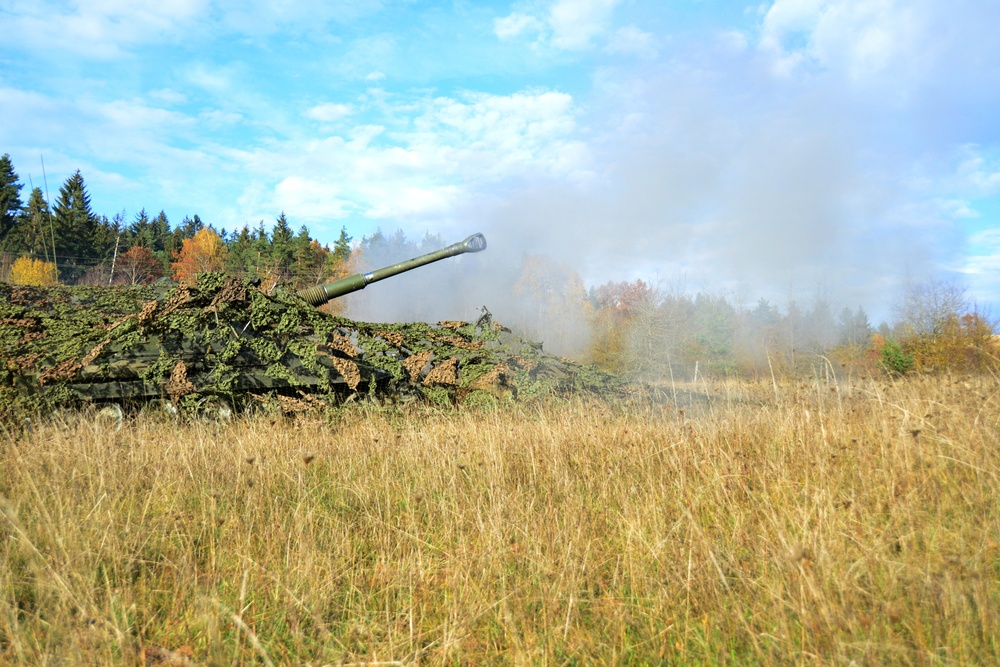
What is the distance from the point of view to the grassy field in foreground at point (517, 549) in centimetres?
223

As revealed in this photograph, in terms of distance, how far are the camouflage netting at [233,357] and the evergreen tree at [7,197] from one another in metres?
53.9

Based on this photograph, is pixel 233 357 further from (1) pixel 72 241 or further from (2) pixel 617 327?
(1) pixel 72 241

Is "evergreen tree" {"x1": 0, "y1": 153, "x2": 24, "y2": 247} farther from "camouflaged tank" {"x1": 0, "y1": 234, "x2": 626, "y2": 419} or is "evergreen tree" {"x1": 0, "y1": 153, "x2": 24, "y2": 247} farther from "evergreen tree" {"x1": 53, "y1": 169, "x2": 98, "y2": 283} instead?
"camouflaged tank" {"x1": 0, "y1": 234, "x2": 626, "y2": 419}

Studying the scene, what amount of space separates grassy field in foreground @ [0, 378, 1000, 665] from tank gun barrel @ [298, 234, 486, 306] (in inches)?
165

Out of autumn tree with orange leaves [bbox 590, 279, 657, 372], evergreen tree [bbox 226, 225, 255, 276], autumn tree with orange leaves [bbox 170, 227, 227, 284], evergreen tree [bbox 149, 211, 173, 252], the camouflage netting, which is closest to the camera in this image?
the camouflage netting

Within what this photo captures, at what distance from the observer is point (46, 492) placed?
3850 millimetres

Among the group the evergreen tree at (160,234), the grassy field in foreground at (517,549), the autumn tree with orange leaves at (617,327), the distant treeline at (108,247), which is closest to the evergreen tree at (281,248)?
the distant treeline at (108,247)

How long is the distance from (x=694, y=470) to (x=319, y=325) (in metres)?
4.33

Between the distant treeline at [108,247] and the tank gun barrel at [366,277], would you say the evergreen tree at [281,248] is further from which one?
the tank gun barrel at [366,277]

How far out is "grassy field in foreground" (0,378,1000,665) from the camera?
2230 millimetres

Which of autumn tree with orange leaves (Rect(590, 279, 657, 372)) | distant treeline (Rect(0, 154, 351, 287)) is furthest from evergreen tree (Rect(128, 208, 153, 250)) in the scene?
autumn tree with orange leaves (Rect(590, 279, 657, 372))

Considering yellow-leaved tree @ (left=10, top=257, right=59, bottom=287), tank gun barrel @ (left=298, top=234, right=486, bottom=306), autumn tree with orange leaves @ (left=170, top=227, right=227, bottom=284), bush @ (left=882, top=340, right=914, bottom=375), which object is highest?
autumn tree with orange leaves @ (left=170, top=227, right=227, bottom=284)

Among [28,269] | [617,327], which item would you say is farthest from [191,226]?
[617,327]

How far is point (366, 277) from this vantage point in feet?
31.8
